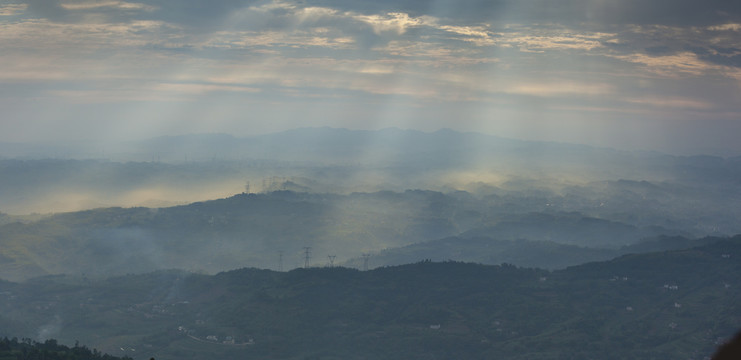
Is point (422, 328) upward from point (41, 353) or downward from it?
downward

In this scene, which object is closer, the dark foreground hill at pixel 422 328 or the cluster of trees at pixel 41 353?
the cluster of trees at pixel 41 353

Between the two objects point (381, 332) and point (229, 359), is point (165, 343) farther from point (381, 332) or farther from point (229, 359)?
point (381, 332)

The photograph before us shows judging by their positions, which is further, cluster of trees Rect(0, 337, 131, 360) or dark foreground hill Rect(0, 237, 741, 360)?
dark foreground hill Rect(0, 237, 741, 360)

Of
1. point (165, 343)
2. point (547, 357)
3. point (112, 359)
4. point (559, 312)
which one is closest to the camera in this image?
point (112, 359)

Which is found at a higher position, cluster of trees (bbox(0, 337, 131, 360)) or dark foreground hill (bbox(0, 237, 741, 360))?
cluster of trees (bbox(0, 337, 131, 360))

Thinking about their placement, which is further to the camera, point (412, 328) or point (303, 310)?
point (303, 310)

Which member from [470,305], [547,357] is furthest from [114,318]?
[547,357]

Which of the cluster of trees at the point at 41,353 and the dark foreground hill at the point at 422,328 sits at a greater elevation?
the cluster of trees at the point at 41,353

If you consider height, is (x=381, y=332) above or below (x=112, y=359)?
below

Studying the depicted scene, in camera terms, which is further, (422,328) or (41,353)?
(422,328)

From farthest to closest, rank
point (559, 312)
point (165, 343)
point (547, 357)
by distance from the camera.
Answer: point (559, 312)
point (165, 343)
point (547, 357)

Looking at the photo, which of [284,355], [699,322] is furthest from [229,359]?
[699,322]
